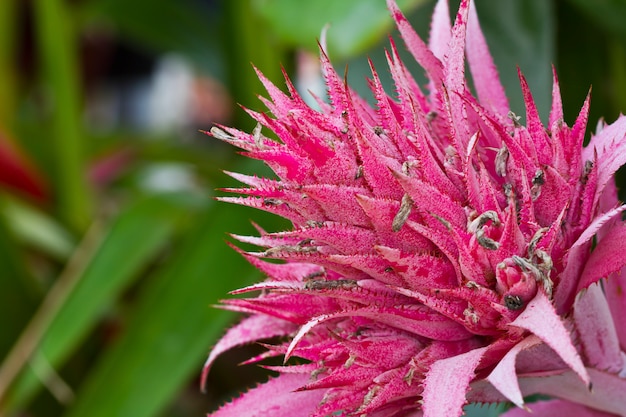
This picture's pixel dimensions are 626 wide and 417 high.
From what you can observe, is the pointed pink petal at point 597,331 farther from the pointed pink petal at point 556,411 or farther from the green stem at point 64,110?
the green stem at point 64,110

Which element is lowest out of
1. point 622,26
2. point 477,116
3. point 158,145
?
point 477,116

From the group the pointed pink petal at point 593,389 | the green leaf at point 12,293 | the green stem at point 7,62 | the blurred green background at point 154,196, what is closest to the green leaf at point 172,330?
the blurred green background at point 154,196

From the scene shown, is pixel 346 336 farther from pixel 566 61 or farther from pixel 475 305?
pixel 566 61

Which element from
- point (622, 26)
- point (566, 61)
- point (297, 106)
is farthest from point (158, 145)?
point (297, 106)

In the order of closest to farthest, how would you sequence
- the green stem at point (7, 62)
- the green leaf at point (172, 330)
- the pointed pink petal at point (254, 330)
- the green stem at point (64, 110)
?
the pointed pink petal at point (254, 330)
the green leaf at point (172, 330)
the green stem at point (64, 110)
the green stem at point (7, 62)

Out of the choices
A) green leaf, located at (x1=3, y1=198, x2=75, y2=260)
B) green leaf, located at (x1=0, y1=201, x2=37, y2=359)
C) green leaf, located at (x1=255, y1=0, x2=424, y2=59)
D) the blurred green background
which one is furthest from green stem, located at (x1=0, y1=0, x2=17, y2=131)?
green leaf, located at (x1=255, y1=0, x2=424, y2=59)

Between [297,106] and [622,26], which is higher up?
[622,26]
